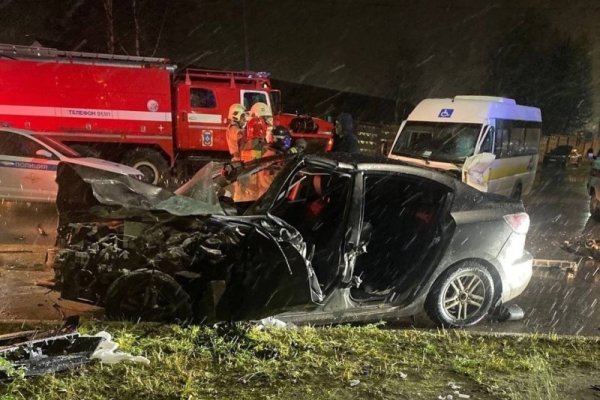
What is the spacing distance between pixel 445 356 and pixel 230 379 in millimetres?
1554

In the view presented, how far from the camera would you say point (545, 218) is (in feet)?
38.3

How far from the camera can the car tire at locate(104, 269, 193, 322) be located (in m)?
4.01

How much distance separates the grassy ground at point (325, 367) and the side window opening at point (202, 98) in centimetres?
Answer: 1074

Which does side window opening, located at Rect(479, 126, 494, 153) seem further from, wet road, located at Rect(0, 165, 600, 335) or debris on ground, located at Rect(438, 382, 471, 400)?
debris on ground, located at Rect(438, 382, 471, 400)

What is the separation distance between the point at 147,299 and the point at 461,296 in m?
2.67

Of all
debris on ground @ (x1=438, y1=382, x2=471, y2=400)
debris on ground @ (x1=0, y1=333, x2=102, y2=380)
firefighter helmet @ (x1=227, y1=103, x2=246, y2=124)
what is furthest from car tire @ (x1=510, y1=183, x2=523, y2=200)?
debris on ground @ (x1=0, y1=333, x2=102, y2=380)

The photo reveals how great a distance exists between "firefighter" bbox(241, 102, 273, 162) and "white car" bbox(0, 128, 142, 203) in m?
2.40

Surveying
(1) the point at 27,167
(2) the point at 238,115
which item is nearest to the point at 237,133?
(2) the point at 238,115

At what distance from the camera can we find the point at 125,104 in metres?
13.2

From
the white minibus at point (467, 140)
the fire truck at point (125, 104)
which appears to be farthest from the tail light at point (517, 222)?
the fire truck at point (125, 104)

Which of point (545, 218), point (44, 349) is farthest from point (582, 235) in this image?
point (44, 349)

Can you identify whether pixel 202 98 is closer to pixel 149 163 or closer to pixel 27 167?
pixel 149 163

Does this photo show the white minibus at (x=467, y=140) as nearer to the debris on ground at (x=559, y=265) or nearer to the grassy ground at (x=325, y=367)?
the debris on ground at (x=559, y=265)

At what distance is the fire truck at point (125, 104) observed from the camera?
12.6 m
